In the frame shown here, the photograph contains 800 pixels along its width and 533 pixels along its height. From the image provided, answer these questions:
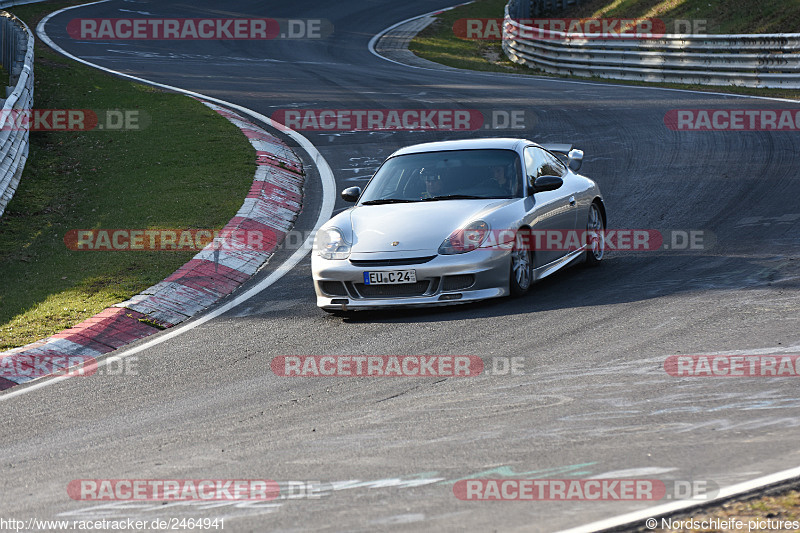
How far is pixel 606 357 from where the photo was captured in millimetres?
6848

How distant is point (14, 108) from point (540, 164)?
28.9ft

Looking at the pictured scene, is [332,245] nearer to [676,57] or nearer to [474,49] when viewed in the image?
[676,57]

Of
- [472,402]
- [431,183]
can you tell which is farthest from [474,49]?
Answer: [472,402]

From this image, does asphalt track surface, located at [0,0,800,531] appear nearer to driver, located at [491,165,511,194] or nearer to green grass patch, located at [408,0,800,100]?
driver, located at [491,165,511,194]

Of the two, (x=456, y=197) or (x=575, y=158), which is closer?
(x=456, y=197)

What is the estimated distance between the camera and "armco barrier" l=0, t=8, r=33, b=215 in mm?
13367

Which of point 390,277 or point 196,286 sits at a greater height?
point 390,277

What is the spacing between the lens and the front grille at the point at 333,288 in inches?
344

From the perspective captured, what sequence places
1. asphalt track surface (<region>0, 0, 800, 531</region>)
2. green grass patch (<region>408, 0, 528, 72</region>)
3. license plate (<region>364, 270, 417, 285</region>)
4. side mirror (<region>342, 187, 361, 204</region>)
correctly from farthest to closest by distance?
green grass patch (<region>408, 0, 528, 72</region>)
side mirror (<region>342, 187, 361, 204</region>)
license plate (<region>364, 270, 417, 285</region>)
asphalt track surface (<region>0, 0, 800, 531</region>)

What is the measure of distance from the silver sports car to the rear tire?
0.5 inches

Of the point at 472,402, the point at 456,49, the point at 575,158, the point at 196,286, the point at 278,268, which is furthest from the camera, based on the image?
the point at 456,49

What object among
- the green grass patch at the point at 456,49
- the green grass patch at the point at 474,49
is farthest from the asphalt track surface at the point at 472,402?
the green grass patch at the point at 456,49

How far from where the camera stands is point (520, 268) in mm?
9000

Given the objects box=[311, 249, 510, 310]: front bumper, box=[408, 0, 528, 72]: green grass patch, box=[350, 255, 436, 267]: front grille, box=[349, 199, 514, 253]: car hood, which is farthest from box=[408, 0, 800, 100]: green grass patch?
box=[350, 255, 436, 267]: front grille
